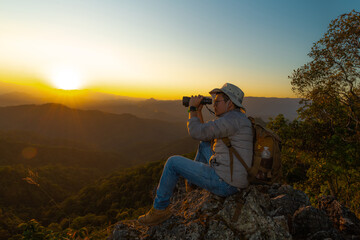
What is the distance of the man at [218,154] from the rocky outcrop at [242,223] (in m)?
0.26

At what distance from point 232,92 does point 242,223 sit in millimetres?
2517

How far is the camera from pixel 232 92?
3.48 m

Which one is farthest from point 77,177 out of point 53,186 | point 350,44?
point 350,44

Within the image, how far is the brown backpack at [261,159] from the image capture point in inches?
125

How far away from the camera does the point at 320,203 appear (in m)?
5.10

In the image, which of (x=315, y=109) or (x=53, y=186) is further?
(x=53, y=186)

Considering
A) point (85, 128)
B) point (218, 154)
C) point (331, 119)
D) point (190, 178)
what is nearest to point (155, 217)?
point (190, 178)

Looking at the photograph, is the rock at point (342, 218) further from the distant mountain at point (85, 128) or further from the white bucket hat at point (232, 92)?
the distant mountain at point (85, 128)

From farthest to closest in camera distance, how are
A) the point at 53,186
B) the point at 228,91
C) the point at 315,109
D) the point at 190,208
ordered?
the point at 53,186 → the point at 315,109 → the point at 190,208 → the point at 228,91

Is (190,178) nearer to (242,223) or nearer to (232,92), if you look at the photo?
(242,223)

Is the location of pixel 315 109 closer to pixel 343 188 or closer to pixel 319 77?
pixel 319 77

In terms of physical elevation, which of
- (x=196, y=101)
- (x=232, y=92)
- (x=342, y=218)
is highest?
(x=232, y=92)

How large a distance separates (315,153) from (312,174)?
1716 millimetres

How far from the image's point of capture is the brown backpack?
125 inches
